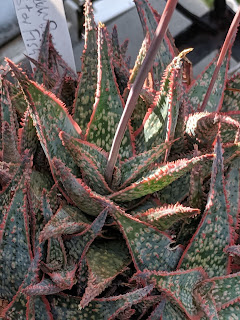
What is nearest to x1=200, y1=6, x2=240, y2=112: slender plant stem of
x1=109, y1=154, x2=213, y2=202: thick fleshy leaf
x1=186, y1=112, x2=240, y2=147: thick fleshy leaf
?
x1=186, y1=112, x2=240, y2=147: thick fleshy leaf

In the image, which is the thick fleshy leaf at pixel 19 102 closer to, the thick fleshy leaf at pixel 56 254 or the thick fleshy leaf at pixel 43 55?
the thick fleshy leaf at pixel 43 55

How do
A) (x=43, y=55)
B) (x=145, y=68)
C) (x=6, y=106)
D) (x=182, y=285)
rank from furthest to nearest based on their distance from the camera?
(x=43, y=55) → (x=6, y=106) → (x=182, y=285) → (x=145, y=68)

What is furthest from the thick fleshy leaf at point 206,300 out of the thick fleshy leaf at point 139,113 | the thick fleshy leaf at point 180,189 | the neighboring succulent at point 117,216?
the thick fleshy leaf at point 139,113

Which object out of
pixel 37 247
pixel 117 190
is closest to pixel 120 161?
pixel 117 190

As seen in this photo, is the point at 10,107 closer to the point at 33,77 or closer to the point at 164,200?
the point at 33,77

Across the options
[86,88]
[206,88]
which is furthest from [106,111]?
[206,88]

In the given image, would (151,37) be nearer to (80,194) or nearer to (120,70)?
(120,70)

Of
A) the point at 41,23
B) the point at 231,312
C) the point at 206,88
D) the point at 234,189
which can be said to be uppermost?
the point at 41,23

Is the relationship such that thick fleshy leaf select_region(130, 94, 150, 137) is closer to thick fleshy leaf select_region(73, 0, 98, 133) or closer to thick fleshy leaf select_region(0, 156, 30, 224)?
thick fleshy leaf select_region(73, 0, 98, 133)
